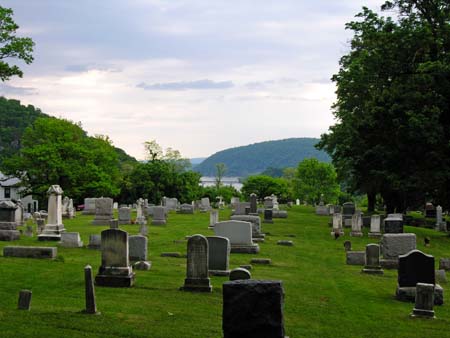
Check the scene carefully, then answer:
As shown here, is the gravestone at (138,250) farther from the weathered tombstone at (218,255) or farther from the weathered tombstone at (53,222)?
the weathered tombstone at (53,222)

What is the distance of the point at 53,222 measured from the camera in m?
26.9

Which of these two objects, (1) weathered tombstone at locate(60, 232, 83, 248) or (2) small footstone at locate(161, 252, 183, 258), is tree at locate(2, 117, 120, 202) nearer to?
(1) weathered tombstone at locate(60, 232, 83, 248)

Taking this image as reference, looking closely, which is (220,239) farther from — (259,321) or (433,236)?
(433,236)

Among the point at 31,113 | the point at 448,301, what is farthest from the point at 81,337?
the point at 31,113

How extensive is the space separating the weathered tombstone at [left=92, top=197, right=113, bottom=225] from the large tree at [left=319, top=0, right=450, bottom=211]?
14.7 metres

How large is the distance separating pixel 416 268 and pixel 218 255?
5.52 metres

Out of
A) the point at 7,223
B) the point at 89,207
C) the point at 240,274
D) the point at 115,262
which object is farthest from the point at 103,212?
the point at 240,274

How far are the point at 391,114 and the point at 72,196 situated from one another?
3348 cm

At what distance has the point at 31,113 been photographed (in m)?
127

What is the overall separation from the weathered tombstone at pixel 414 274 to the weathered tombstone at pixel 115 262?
22.5 ft

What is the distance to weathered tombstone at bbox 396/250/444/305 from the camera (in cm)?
1488

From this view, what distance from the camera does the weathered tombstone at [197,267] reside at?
49.7 ft

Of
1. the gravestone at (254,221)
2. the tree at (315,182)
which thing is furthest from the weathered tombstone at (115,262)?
the tree at (315,182)

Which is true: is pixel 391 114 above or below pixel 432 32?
below
